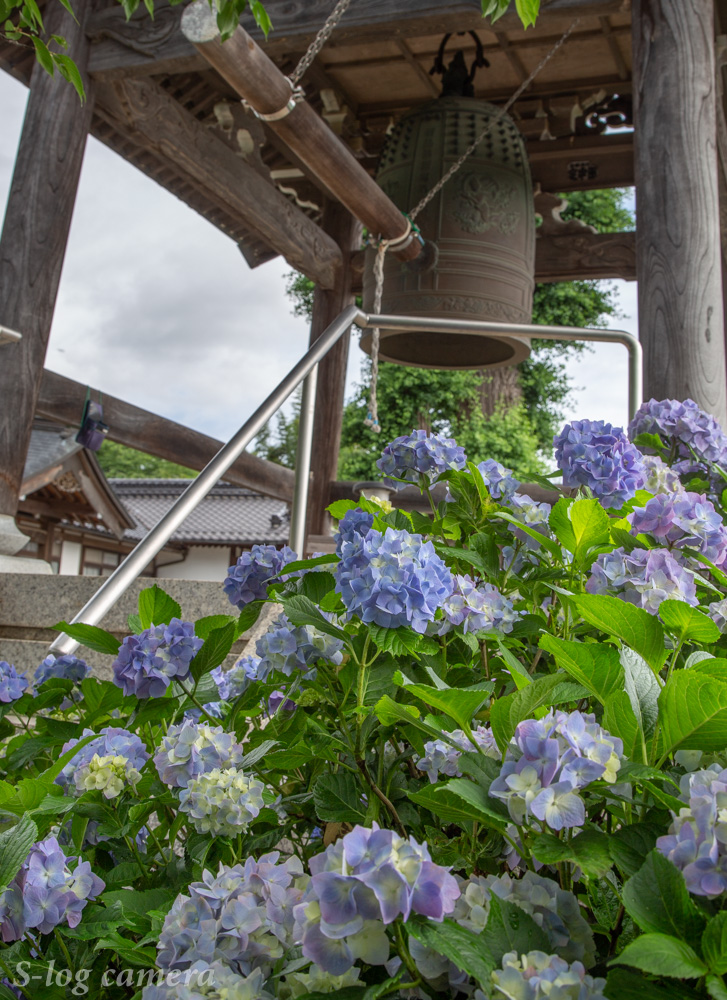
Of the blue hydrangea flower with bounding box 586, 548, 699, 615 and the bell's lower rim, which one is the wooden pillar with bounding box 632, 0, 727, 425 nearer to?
the bell's lower rim

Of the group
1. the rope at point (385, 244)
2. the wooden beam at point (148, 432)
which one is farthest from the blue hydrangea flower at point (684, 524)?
the wooden beam at point (148, 432)

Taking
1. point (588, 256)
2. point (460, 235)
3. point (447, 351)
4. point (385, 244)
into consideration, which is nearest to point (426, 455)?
point (385, 244)

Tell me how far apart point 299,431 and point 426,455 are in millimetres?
1182

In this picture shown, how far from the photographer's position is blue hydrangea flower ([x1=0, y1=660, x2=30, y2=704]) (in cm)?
105

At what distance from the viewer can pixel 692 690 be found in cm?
48

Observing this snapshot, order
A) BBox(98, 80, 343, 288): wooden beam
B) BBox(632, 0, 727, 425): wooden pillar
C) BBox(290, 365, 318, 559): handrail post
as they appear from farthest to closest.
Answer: BBox(98, 80, 343, 288): wooden beam
BBox(632, 0, 727, 425): wooden pillar
BBox(290, 365, 318, 559): handrail post

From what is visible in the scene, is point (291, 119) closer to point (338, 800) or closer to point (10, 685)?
point (10, 685)

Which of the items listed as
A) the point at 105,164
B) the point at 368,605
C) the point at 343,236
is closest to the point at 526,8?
the point at 368,605

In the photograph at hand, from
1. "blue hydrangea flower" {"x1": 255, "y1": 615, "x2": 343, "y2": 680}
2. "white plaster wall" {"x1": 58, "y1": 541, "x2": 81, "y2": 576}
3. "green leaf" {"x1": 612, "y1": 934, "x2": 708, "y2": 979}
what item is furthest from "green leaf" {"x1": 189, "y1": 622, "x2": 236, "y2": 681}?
"white plaster wall" {"x1": 58, "y1": 541, "x2": 81, "y2": 576}

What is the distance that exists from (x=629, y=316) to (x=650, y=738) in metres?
12.5

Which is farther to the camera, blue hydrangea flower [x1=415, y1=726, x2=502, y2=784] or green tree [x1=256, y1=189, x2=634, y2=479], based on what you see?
green tree [x1=256, y1=189, x2=634, y2=479]

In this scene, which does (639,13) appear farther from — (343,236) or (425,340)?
(343,236)

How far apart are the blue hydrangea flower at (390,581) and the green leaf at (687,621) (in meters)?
0.16

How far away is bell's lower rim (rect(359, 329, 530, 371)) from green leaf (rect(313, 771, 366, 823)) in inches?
102
